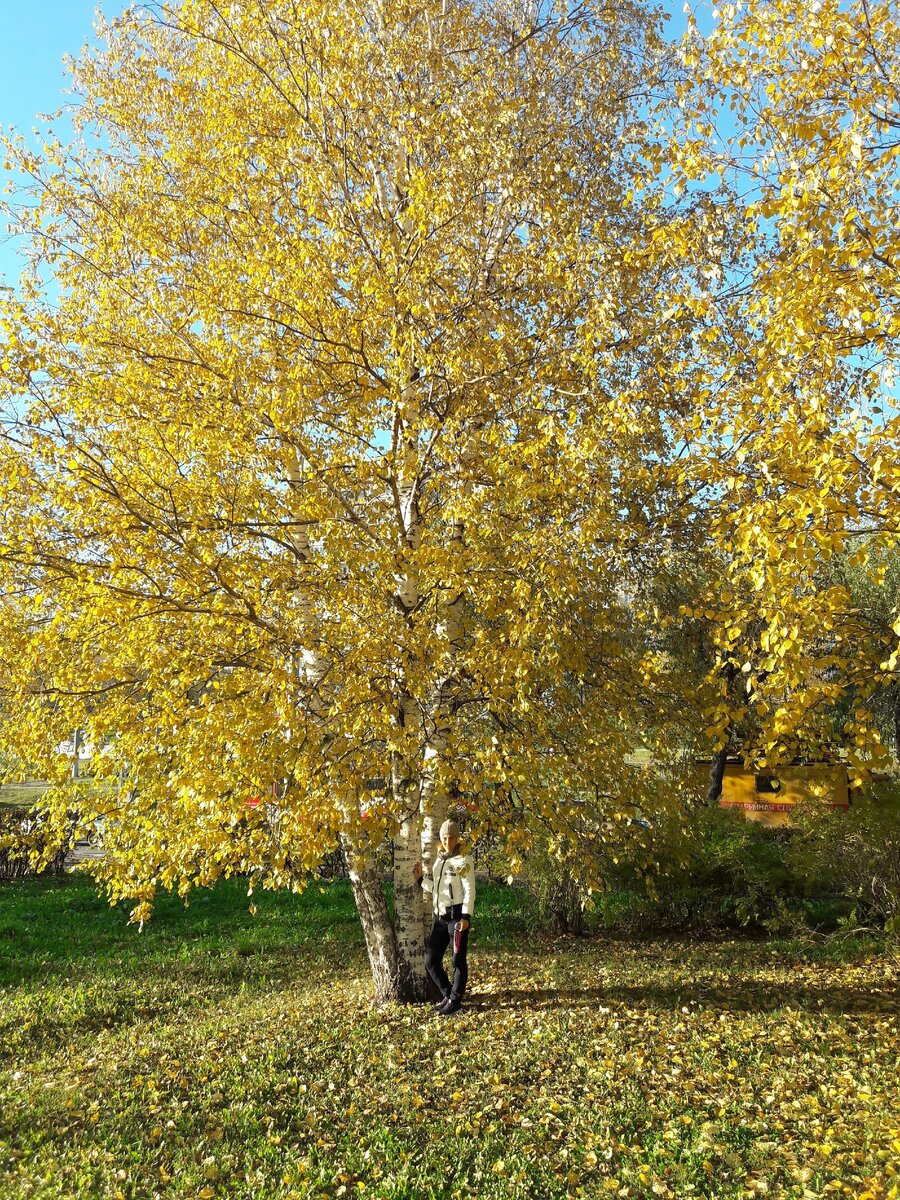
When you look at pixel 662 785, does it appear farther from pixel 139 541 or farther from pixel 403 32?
pixel 403 32

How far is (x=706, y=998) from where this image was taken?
713 cm

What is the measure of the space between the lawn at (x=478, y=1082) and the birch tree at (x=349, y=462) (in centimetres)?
131

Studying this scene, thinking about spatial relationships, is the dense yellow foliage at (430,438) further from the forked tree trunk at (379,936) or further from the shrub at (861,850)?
the shrub at (861,850)

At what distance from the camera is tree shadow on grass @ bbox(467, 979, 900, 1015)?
6.82 meters

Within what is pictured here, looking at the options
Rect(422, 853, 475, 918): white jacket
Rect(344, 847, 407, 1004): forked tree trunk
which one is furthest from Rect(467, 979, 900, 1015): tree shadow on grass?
Rect(422, 853, 475, 918): white jacket

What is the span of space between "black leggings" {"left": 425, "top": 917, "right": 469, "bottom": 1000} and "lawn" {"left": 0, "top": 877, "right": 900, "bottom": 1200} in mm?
302

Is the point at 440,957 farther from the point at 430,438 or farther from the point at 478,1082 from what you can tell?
the point at 430,438

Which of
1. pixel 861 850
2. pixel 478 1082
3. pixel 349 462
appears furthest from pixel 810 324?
pixel 861 850

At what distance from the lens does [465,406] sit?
6.49m

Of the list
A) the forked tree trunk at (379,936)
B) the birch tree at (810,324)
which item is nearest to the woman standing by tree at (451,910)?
the forked tree trunk at (379,936)

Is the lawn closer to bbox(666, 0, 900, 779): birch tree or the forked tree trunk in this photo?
the forked tree trunk

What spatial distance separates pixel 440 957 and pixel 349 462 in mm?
4383

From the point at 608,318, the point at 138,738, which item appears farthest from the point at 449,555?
the point at 138,738

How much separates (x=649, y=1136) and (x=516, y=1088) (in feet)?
3.22
